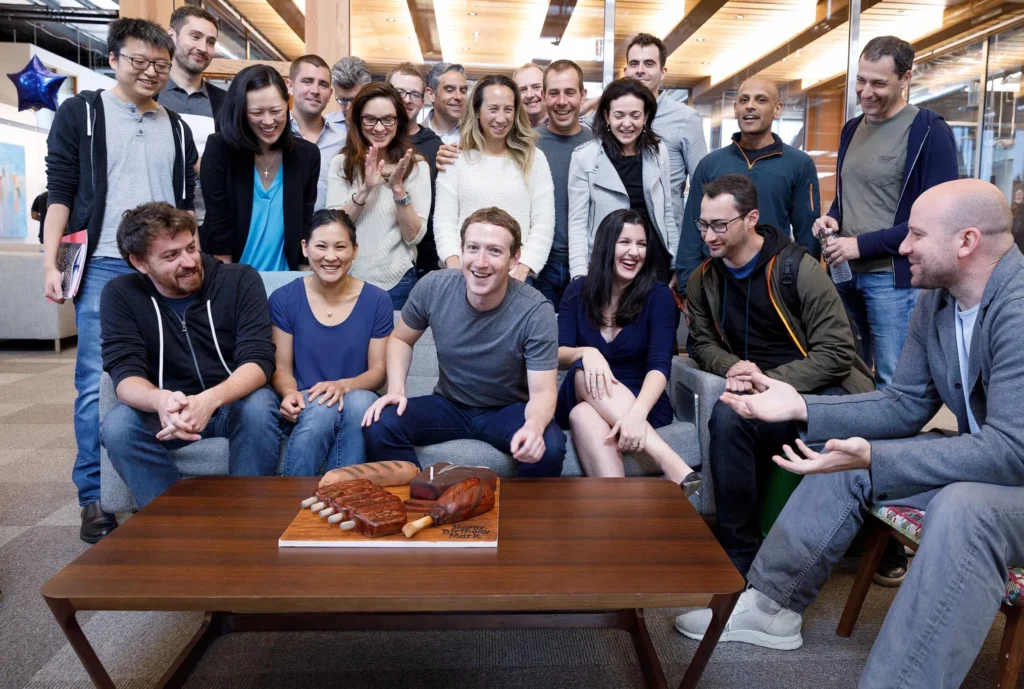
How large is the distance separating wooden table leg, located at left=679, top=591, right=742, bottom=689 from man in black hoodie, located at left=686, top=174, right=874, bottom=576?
2.67 feet

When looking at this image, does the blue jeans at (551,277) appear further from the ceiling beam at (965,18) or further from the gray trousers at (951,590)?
the ceiling beam at (965,18)

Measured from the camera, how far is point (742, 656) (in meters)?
2.10

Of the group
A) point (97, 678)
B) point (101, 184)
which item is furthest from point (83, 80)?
point (97, 678)

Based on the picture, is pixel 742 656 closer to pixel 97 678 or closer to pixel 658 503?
pixel 658 503

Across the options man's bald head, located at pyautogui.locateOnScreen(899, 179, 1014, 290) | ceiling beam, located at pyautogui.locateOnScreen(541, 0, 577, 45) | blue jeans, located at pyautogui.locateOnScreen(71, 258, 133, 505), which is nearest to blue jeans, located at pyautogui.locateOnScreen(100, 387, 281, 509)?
blue jeans, located at pyautogui.locateOnScreen(71, 258, 133, 505)

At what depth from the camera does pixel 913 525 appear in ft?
6.22

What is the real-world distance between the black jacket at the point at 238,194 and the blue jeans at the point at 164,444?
0.77 meters

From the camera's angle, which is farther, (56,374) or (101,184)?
(56,374)

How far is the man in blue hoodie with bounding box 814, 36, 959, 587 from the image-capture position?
3021 mm

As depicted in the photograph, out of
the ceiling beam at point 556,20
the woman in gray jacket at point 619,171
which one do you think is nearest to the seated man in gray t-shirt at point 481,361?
the woman in gray jacket at point 619,171

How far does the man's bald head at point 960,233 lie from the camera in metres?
1.88

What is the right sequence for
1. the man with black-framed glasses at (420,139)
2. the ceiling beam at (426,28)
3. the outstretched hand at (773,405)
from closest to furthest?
the outstretched hand at (773,405) → the man with black-framed glasses at (420,139) → the ceiling beam at (426,28)

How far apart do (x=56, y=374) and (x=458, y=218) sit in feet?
13.6

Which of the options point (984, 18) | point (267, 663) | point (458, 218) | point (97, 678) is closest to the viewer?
point (97, 678)
